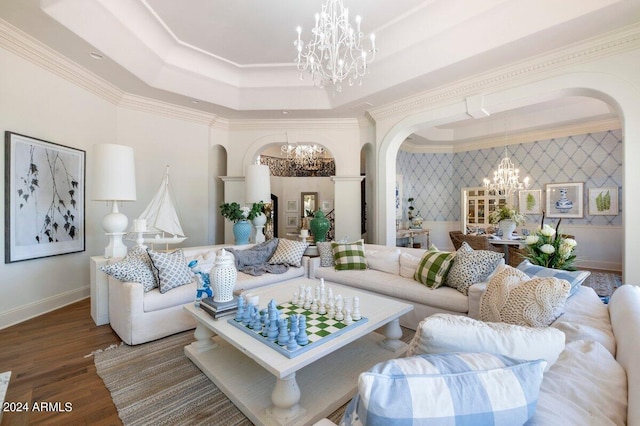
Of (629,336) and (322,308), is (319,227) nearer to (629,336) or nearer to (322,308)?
(322,308)

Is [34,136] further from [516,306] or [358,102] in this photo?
[516,306]

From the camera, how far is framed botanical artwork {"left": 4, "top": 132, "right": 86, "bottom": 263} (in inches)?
122

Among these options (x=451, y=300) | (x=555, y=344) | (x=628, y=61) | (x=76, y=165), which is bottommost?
(x=451, y=300)

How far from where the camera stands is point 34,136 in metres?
3.32

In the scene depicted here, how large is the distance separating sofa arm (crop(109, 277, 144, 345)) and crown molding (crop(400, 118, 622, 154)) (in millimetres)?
6666

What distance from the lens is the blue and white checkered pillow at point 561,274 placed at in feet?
6.37

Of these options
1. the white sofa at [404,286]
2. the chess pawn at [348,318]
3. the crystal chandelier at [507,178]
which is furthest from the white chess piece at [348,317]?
the crystal chandelier at [507,178]

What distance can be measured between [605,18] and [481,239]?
2901mm

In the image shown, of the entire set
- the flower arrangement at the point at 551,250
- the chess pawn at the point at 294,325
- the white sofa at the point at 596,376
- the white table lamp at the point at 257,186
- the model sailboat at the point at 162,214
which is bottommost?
the chess pawn at the point at 294,325

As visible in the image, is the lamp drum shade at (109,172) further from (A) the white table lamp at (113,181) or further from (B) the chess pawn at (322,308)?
(B) the chess pawn at (322,308)

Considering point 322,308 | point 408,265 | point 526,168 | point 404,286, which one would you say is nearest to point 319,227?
point 408,265

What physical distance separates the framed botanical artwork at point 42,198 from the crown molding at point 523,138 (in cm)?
671

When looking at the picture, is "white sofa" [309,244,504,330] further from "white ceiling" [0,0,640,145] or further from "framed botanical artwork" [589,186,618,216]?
"framed botanical artwork" [589,186,618,216]

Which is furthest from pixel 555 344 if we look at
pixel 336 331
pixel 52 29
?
pixel 52 29
